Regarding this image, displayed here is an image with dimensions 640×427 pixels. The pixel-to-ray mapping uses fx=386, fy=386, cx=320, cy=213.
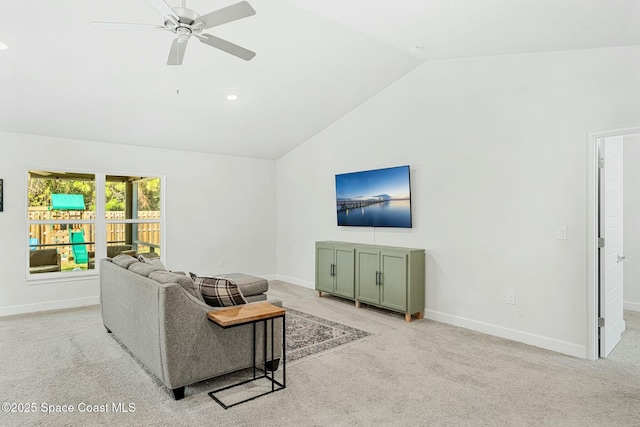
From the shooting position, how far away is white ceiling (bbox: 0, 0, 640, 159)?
2.99 metres

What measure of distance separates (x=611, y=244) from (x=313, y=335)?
309 cm

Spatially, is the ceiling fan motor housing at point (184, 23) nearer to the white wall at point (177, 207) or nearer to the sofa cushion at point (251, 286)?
the sofa cushion at point (251, 286)

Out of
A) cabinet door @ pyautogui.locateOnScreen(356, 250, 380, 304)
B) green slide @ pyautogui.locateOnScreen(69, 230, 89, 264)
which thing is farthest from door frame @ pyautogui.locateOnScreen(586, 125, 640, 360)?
green slide @ pyautogui.locateOnScreen(69, 230, 89, 264)

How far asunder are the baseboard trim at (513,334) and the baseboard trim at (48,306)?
4.65 m

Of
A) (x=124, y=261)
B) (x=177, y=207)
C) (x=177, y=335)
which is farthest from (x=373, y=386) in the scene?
(x=177, y=207)

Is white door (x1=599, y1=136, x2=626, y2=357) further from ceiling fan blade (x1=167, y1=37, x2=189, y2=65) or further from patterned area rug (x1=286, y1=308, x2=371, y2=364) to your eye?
ceiling fan blade (x1=167, y1=37, x2=189, y2=65)

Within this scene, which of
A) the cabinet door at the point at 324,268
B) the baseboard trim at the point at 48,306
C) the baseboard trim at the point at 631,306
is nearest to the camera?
the baseboard trim at the point at 48,306

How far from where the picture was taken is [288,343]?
150 inches

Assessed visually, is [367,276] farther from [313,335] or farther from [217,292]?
[217,292]

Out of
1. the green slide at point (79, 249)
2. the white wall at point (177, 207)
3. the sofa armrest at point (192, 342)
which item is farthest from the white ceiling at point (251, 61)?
the sofa armrest at point (192, 342)

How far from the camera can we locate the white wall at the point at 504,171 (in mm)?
3512

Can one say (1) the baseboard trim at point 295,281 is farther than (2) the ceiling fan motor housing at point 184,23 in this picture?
Yes

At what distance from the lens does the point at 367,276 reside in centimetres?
508

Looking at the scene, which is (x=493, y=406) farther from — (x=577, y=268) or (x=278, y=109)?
(x=278, y=109)
